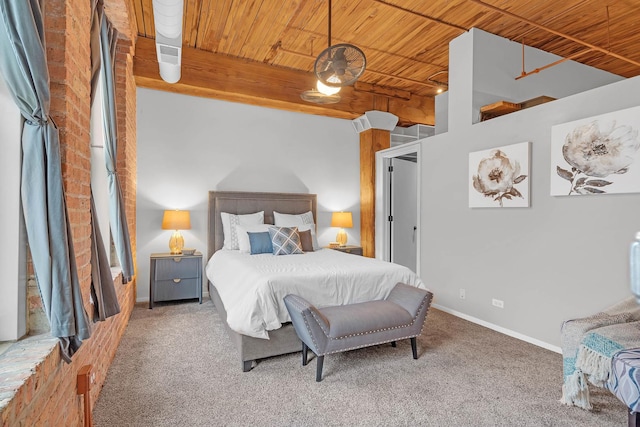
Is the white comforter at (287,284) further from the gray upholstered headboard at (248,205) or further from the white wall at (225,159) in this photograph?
the white wall at (225,159)

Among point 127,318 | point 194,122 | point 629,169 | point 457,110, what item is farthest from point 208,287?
point 629,169

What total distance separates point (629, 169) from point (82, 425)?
12.3ft

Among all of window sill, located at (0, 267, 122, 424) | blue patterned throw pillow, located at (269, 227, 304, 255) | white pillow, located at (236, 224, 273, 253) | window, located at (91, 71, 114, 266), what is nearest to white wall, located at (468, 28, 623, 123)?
blue patterned throw pillow, located at (269, 227, 304, 255)

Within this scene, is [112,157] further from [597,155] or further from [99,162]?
[597,155]

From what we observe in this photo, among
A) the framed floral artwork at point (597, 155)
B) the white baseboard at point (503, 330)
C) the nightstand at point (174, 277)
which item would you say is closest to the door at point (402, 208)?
the white baseboard at point (503, 330)

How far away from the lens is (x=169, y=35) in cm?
310

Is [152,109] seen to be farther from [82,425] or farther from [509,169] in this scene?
[509,169]

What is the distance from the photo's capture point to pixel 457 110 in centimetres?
381

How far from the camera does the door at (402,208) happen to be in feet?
17.8

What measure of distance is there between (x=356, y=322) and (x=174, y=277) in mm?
2639

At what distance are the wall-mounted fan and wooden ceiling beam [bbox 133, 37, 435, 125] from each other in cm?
214

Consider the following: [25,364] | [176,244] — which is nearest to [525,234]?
[25,364]

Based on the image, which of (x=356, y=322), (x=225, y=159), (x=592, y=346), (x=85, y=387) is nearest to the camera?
(x=85, y=387)

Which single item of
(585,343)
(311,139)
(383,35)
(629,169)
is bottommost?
(585,343)
